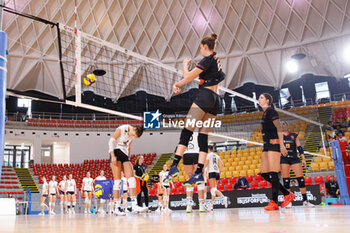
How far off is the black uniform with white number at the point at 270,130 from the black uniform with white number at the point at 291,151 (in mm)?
1412

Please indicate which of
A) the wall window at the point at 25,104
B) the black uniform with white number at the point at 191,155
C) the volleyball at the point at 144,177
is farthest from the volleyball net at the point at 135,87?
the black uniform with white number at the point at 191,155

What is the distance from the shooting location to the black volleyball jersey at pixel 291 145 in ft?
20.9

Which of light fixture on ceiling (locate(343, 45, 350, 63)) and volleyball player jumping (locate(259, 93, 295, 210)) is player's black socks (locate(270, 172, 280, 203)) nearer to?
volleyball player jumping (locate(259, 93, 295, 210))

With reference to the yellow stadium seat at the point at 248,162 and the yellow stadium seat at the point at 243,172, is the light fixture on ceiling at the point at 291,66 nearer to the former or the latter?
the yellow stadium seat at the point at 248,162

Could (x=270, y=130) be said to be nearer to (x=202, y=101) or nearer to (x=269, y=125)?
(x=269, y=125)

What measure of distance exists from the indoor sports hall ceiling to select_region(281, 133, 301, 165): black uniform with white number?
60.5 ft

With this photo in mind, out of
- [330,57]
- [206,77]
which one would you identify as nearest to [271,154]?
[206,77]

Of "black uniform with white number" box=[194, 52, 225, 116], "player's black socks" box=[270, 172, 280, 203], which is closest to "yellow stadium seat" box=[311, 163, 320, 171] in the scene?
"player's black socks" box=[270, 172, 280, 203]

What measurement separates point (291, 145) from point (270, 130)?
5.33 ft

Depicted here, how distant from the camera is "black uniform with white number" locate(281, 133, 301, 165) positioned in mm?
6328

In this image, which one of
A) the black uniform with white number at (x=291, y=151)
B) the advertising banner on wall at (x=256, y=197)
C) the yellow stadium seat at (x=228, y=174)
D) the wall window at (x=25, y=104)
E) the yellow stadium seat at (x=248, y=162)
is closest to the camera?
the black uniform with white number at (x=291, y=151)

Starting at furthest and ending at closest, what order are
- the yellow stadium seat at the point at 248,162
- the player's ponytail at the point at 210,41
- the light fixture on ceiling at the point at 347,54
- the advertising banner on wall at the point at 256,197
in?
the light fixture on ceiling at the point at 347,54 → the yellow stadium seat at the point at 248,162 → the advertising banner on wall at the point at 256,197 → the player's ponytail at the point at 210,41

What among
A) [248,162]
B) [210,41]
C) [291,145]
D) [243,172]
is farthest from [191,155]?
[248,162]

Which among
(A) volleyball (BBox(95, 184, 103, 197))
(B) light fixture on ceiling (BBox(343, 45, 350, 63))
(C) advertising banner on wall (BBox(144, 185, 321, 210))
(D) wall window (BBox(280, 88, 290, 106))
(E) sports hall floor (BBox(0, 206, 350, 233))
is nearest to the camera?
(E) sports hall floor (BBox(0, 206, 350, 233))
